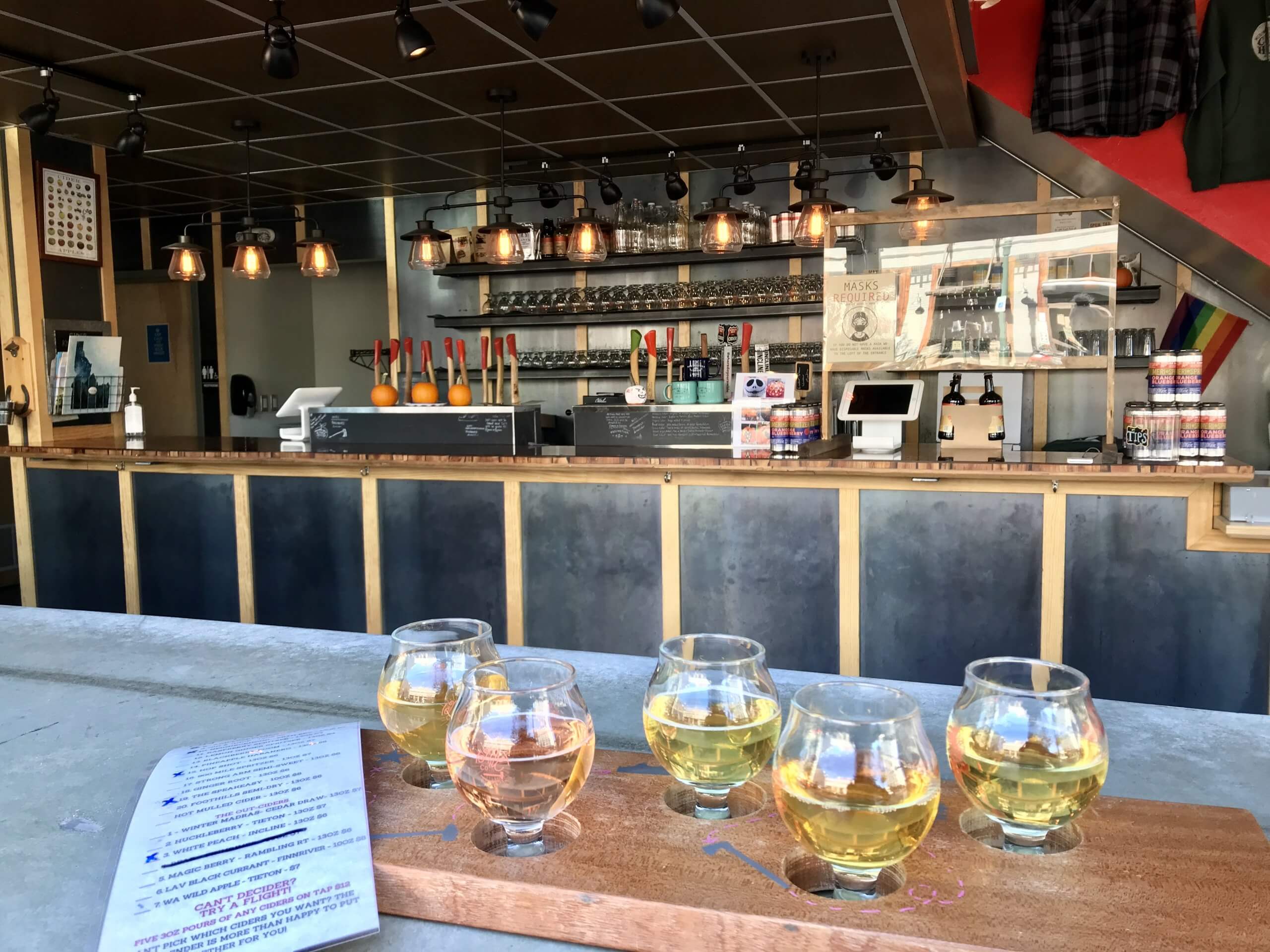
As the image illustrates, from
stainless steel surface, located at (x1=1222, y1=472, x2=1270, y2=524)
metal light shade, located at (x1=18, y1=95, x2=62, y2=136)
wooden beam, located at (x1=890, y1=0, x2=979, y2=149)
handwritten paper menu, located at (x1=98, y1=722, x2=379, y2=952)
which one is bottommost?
stainless steel surface, located at (x1=1222, y1=472, x2=1270, y2=524)

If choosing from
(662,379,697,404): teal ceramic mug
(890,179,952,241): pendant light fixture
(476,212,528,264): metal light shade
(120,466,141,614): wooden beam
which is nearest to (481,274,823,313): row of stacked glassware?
(890,179,952,241): pendant light fixture

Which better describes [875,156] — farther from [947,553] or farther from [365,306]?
[365,306]

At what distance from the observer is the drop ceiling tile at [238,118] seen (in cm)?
481

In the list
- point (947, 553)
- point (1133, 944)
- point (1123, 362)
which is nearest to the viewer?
point (1133, 944)

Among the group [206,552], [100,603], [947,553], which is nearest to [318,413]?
[206,552]

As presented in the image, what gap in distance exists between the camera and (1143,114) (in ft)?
15.3

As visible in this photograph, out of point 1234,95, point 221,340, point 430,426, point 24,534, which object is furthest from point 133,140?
point 1234,95

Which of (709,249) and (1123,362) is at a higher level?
(709,249)

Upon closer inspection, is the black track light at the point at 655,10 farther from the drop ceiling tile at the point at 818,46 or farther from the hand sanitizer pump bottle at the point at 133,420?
the hand sanitizer pump bottle at the point at 133,420

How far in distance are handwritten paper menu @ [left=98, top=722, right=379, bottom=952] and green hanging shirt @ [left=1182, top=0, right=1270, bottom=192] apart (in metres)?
5.17

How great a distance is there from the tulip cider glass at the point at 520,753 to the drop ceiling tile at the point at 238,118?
4.89 metres

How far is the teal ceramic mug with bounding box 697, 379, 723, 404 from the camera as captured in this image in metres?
4.66

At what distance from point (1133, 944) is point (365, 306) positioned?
8350mm

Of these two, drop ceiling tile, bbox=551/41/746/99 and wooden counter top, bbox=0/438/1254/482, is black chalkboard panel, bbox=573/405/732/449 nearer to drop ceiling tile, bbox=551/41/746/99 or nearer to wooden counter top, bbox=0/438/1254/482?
wooden counter top, bbox=0/438/1254/482
